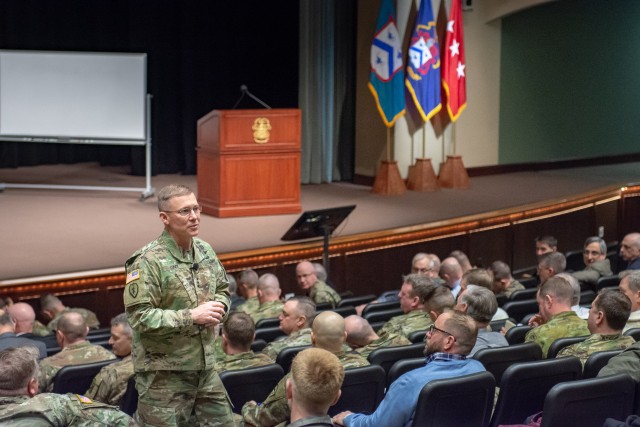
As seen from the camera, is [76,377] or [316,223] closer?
[76,377]

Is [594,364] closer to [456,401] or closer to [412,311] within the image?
[456,401]

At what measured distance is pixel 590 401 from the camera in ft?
12.1

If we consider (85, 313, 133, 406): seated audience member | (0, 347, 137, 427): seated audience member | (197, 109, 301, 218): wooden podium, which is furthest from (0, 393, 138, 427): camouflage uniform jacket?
(197, 109, 301, 218): wooden podium

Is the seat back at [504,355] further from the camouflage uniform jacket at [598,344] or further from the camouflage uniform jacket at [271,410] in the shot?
the camouflage uniform jacket at [271,410]

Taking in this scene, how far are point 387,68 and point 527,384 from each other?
8553 millimetres

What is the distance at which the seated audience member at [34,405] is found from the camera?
9.66 ft

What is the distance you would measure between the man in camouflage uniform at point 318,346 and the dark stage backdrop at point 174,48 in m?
8.86

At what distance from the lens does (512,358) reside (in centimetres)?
443

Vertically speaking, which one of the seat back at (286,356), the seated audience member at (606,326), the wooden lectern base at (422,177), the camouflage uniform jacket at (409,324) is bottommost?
the camouflage uniform jacket at (409,324)

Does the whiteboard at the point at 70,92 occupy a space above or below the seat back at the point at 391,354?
above

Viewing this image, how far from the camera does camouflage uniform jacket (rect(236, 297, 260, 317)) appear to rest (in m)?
6.78

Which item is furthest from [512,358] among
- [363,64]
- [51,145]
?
[51,145]


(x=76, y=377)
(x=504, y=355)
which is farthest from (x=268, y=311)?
(x=504, y=355)

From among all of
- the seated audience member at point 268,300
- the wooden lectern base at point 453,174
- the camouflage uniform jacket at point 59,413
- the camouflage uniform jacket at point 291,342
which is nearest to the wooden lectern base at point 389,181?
the wooden lectern base at point 453,174
